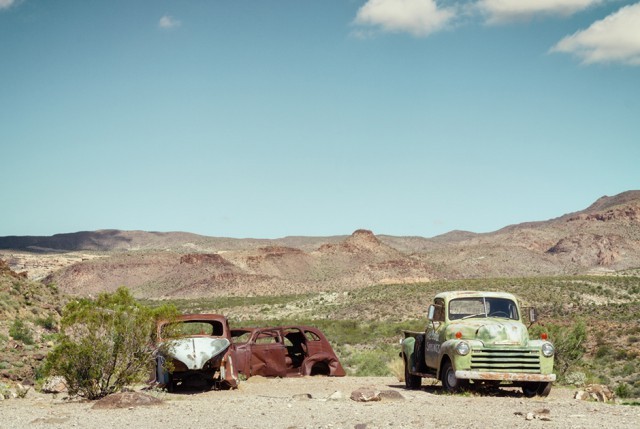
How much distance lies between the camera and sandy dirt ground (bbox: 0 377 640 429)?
12.3 m

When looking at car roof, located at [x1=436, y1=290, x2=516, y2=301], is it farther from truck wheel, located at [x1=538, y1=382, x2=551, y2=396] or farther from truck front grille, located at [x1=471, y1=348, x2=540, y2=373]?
truck wheel, located at [x1=538, y1=382, x2=551, y2=396]

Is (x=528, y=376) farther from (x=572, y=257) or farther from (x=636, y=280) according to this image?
(x=572, y=257)

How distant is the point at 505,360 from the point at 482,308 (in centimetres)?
161

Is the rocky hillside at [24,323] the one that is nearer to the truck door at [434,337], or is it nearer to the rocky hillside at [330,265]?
the truck door at [434,337]

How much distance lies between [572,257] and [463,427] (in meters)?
146

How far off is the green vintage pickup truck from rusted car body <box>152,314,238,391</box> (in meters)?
4.31

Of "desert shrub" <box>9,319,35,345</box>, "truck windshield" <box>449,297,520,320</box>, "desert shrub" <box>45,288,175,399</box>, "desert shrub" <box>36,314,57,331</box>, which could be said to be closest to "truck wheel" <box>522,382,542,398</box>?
"truck windshield" <box>449,297,520,320</box>

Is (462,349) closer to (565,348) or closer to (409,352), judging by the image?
(409,352)

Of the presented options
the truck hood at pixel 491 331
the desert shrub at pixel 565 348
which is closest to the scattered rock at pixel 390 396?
the truck hood at pixel 491 331

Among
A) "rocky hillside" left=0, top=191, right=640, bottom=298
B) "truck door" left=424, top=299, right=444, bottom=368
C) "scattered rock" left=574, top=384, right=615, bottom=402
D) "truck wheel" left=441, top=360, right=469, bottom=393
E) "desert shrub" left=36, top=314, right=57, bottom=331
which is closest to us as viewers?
"truck wheel" left=441, top=360, right=469, bottom=393

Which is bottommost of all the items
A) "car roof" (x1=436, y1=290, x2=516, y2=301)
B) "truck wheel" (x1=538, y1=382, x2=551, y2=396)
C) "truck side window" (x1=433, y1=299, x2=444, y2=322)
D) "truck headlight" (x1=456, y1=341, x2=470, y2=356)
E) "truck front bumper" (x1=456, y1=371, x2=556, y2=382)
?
"truck wheel" (x1=538, y1=382, x2=551, y2=396)

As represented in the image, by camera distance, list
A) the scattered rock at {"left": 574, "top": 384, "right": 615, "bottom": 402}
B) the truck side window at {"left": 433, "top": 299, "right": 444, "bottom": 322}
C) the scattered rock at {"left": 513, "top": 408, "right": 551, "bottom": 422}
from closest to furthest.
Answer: the scattered rock at {"left": 513, "top": 408, "right": 551, "bottom": 422}
the scattered rock at {"left": 574, "top": 384, "right": 615, "bottom": 402}
the truck side window at {"left": 433, "top": 299, "right": 444, "bottom": 322}

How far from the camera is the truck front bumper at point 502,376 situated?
1568 cm

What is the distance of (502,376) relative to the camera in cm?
1571
